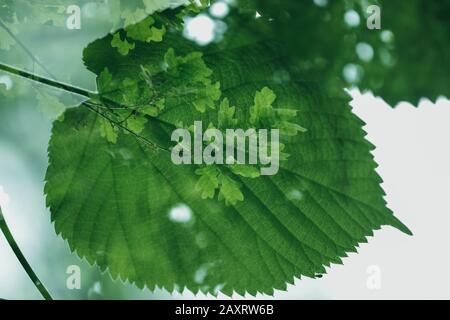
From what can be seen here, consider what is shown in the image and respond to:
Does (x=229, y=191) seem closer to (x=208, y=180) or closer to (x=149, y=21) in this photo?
(x=208, y=180)

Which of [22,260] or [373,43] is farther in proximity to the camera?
[22,260]

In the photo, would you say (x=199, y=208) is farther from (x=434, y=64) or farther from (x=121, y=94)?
(x=434, y=64)

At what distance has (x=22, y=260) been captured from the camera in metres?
0.44

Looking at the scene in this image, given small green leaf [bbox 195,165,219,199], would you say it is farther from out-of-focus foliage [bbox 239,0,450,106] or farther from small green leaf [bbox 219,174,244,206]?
out-of-focus foliage [bbox 239,0,450,106]

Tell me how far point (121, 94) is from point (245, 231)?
17 centimetres

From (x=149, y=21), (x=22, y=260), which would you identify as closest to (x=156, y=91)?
(x=149, y=21)

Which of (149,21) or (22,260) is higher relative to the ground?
(149,21)
